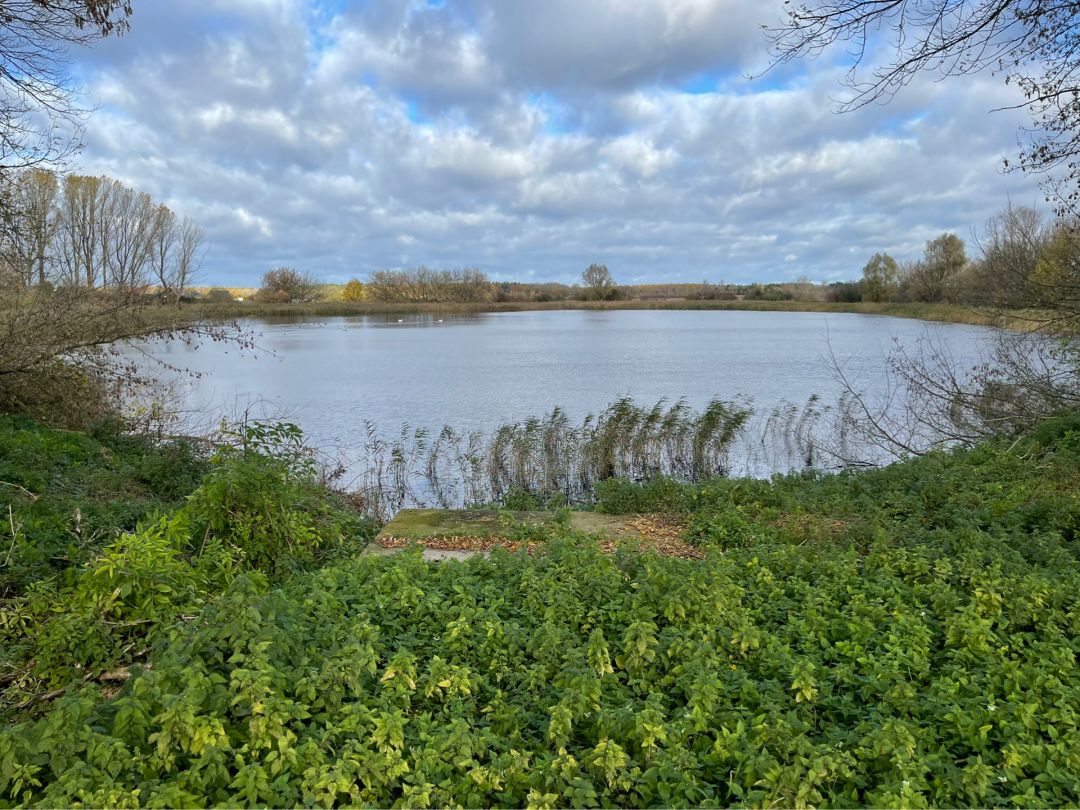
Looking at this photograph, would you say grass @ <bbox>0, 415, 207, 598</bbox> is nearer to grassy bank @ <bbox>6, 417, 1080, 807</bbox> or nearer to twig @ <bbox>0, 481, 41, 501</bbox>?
twig @ <bbox>0, 481, 41, 501</bbox>

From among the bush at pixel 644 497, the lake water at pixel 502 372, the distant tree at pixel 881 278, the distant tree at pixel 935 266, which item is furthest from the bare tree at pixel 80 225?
the distant tree at pixel 881 278

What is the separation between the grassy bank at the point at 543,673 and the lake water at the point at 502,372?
9930mm

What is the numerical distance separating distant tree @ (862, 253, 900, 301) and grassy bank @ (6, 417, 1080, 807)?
6109cm

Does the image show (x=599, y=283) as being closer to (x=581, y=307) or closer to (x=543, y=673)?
(x=581, y=307)

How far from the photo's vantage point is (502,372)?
23.9m

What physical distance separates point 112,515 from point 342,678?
4.59 meters

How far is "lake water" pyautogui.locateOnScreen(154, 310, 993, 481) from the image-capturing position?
16812mm

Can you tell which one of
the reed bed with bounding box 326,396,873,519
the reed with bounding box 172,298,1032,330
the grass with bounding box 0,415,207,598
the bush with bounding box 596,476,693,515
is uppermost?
the reed with bounding box 172,298,1032,330

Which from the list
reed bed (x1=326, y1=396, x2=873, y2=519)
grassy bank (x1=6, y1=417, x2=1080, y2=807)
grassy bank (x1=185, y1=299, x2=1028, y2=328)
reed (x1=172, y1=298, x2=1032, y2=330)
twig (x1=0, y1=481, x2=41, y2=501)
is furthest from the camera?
grassy bank (x1=185, y1=299, x2=1028, y2=328)

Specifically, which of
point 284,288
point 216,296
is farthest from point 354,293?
point 216,296

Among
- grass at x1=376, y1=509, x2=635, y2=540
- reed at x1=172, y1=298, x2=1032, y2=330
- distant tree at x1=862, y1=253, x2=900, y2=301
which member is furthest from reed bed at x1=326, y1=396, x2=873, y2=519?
distant tree at x1=862, y1=253, x2=900, y2=301

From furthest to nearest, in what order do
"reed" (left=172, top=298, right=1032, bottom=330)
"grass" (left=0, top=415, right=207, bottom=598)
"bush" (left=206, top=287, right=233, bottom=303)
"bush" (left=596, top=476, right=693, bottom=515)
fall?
Answer: "reed" (left=172, top=298, right=1032, bottom=330), "bush" (left=206, top=287, right=233, bottom=303), "bush" (left=596, top=476, right=693, bottom=515), "grass" (left=0, top=415, right=207, bottom=598)

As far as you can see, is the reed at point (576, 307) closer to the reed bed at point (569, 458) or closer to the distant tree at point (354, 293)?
the distant tree at point (354, 293)

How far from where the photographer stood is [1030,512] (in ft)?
19.1
